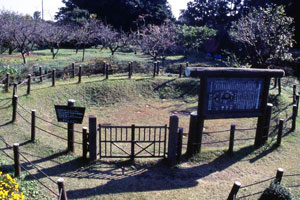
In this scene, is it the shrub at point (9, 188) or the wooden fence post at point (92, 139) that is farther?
the wooden fence post at point (92, 139)

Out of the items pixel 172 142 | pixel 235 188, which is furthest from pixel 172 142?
pixel 235 188

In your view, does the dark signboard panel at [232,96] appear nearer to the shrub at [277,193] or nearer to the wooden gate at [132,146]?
the wooden gate at [132,146]

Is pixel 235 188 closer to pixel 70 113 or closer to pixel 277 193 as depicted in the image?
pixel 277 193

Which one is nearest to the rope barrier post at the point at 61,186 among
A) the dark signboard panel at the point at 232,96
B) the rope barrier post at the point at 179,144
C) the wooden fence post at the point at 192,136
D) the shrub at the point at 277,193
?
the rope barrier post at the point at 179,144

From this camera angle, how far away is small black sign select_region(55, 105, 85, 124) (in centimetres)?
788

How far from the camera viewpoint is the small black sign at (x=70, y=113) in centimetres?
788

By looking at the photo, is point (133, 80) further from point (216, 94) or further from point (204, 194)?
point (204, 194)

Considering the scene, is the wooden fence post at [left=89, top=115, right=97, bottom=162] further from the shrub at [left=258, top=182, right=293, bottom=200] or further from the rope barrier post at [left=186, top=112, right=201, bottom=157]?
the shrub at [left=258, top=182, right=293, bottom=200]

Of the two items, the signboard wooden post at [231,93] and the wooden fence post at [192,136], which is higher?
the signboard wooden post at [231,93]

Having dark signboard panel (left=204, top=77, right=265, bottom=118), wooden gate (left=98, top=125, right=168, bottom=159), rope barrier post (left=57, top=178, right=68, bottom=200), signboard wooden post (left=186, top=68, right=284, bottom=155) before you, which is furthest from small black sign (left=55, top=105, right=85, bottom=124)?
dark signboard panel (left=204, top=77, right=265, bottom=118)

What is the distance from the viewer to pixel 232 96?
8477 mm

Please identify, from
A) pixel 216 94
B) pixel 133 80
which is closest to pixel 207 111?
pixel 216 94

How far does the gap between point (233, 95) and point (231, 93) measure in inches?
3.9

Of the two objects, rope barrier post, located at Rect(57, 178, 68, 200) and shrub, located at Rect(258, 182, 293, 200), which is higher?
rope barrier post, located at Rect(57, 178, 68, 200)
